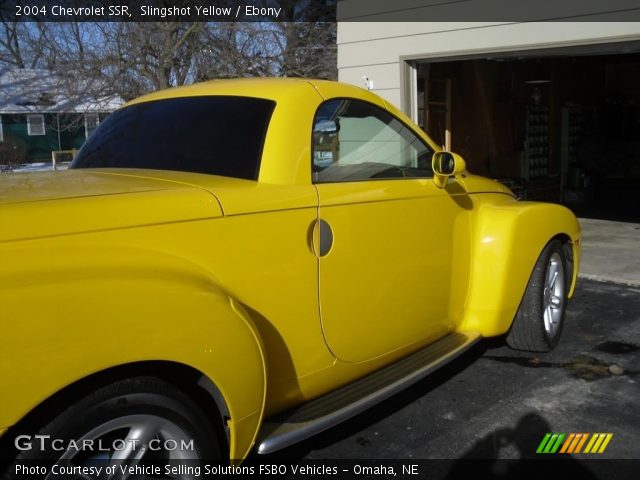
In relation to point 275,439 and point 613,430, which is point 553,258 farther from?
point 275,439

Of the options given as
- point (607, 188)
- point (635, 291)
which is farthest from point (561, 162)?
point (635, 291)

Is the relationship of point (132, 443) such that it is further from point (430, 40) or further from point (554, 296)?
→ point (430, 40)

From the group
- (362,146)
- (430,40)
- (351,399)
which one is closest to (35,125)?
(430,40)

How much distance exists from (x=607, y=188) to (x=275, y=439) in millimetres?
15993

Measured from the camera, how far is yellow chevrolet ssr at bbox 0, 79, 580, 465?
1836 mm

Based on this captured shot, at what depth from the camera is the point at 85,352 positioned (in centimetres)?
181

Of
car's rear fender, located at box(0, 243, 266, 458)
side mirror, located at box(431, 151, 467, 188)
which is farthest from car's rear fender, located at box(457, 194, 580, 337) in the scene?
car's rear fender, located at box(0, 243, 266, 458)

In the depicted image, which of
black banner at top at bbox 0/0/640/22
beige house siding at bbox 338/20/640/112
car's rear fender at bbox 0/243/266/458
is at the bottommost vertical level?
car's rear fender at bbox 0/243/266/458

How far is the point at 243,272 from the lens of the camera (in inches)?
95.2

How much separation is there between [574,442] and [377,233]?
5.00 ft

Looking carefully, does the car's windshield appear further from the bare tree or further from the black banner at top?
the bare tree

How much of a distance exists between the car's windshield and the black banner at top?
16.4 feet

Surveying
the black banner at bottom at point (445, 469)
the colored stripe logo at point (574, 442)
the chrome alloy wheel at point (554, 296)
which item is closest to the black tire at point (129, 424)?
the black banner at bottom at point (445, 469)

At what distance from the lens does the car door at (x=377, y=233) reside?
280 cm
